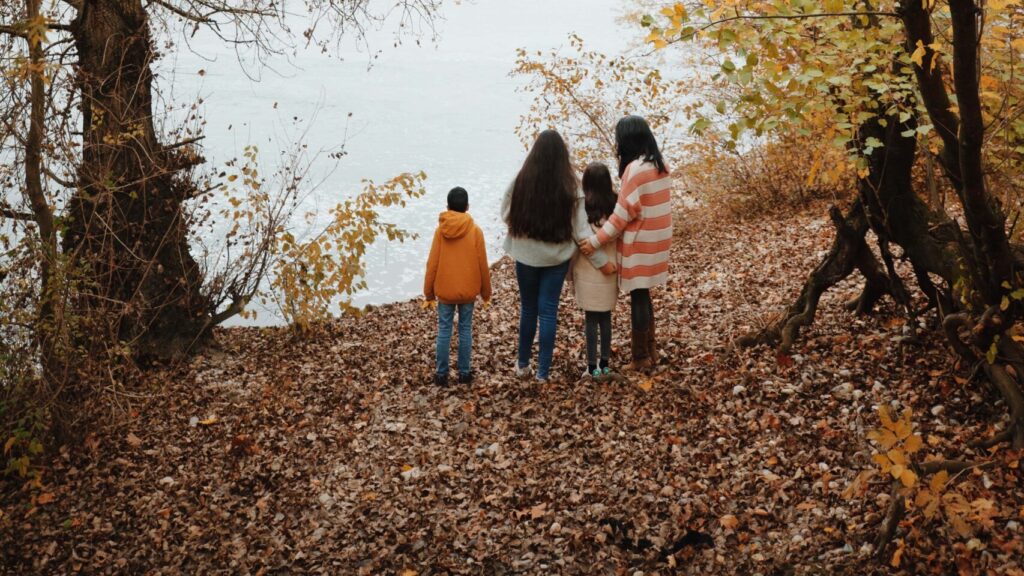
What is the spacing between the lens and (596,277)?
5.78 m

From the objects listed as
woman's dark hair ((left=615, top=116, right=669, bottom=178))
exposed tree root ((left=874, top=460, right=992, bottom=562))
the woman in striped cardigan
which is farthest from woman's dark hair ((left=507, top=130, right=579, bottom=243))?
exposed tree root ((left=874, top=460, right=992, bottom=562))

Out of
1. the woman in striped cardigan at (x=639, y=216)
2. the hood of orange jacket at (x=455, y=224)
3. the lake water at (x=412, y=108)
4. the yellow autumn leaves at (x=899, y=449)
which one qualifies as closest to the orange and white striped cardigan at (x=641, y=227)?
the woman in striped cardigan at (x=639, y=216)

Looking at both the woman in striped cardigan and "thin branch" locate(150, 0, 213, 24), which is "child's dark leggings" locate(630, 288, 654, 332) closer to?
the woman in striped cardigan

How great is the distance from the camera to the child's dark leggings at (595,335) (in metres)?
5.89

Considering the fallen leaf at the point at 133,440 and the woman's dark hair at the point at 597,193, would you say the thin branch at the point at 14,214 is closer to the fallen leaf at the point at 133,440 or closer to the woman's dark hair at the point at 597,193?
the fallen leaf at the point at 133,440

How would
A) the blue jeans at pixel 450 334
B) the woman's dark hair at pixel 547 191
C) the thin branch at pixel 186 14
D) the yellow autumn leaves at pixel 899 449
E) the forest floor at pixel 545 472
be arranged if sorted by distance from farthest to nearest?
the thin branch at pixel 186 14 → the blue jeans at pixel 450 334 → the woman's dark hair at pixel 547 191 → the forest floor at pixel 545 472 → the yellow autumn leaves at pixel 899 449

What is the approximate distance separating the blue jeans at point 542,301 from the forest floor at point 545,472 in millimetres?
329

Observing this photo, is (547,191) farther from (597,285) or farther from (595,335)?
(595,335)

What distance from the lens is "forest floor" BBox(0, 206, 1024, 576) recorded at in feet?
13.0

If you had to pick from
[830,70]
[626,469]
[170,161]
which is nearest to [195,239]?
[170,161]

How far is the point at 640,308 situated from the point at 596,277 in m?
0.42

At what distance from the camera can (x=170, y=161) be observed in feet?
23.5

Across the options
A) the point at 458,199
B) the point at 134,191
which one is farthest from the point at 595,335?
the point at 134,191

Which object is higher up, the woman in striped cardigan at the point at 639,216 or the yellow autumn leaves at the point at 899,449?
the woman in striped cardigan at the point at 639,216
